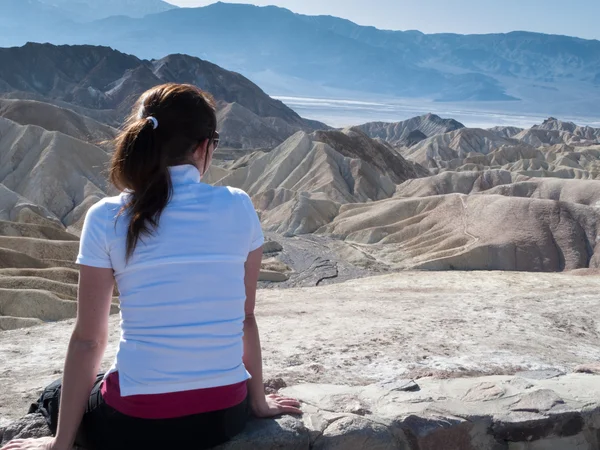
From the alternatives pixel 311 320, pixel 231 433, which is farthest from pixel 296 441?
pixel 311 320

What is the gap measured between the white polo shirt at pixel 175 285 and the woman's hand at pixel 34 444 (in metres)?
0.52

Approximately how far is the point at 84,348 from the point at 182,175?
1.00 metres

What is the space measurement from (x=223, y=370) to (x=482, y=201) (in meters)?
49.0

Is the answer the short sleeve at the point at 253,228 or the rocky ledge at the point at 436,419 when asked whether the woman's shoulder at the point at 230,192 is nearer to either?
the short sleeve at the point at 253,228

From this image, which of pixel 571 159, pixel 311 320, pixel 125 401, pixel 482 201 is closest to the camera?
pixel 125 401

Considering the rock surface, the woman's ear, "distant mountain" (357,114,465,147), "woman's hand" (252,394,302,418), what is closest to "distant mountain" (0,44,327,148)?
"distant mountain" (357,114,465,147)

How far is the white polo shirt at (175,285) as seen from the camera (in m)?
3.46

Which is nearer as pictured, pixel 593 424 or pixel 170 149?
pixel 170 149

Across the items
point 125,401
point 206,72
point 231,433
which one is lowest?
point 231,433

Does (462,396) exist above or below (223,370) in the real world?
below

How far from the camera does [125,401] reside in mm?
3543

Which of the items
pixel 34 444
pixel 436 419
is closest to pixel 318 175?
pixel 436 419

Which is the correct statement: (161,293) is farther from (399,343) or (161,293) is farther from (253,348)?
(399,343)

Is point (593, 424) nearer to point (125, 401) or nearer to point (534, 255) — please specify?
point (125, 401)
